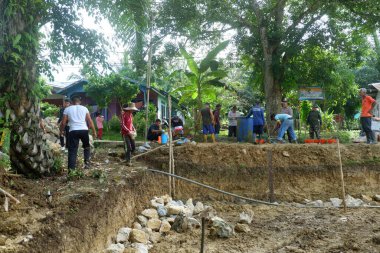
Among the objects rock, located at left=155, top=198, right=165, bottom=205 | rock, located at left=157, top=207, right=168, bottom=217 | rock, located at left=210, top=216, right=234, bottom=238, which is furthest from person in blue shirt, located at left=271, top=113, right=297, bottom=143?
rock, located at left=210, top=216, right=234, bottom=238

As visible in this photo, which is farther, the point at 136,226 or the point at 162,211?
the point at 162,211

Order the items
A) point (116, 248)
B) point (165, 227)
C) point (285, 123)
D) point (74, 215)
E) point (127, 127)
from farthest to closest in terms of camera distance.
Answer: point (285, 123) → point (127, 127) → point (165, 227) → point (116, 248) → point (74, 215)

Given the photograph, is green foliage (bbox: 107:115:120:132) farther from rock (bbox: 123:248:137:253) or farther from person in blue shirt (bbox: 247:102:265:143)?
rock (bbox: 123:248:137:253)

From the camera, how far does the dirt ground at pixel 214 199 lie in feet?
15.6

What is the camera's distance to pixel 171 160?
8.98 metres

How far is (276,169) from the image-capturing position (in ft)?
32.3

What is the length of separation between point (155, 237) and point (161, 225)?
402 millimetres

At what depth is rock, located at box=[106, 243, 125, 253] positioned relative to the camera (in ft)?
17.4

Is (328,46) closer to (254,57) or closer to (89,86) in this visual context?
(254,57)

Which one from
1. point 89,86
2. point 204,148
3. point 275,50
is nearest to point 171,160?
point 204,148

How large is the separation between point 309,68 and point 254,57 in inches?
90.1

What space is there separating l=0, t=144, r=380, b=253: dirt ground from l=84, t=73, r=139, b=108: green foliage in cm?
995

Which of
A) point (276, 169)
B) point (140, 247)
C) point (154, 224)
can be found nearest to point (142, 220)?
point (154, 224)

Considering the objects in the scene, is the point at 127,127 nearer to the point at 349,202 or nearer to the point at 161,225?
the point at 161,225
